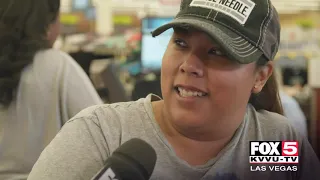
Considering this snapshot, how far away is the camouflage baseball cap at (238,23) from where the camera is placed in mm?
630

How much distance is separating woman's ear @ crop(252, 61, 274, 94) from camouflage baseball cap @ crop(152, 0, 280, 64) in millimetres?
20

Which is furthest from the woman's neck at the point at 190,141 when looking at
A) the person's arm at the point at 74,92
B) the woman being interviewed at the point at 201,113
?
the person's arm at the point at 74,92

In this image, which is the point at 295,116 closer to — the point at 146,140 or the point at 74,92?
the point at 146,140

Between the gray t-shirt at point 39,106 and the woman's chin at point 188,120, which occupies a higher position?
the woman's chin at point 188,120

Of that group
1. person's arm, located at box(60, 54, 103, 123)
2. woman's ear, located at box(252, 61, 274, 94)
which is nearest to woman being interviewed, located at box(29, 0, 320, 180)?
woman's ear, located at box(252, 61, 274, 94)

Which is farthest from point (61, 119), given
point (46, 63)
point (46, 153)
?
point (46, 153)

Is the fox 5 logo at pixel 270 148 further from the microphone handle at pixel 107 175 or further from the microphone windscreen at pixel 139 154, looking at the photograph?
the microphone handle at pixel 107 175

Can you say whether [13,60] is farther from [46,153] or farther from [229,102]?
[229,102]

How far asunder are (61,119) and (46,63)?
127 mm

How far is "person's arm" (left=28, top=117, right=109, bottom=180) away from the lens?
2.04 ft

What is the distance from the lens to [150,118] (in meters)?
0.69

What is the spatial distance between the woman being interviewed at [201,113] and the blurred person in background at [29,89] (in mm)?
341

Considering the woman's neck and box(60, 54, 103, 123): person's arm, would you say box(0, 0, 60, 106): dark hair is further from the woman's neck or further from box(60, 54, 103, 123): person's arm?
the woman's neck

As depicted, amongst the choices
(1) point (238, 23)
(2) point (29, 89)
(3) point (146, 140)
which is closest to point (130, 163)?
(3) point (146, 140)
